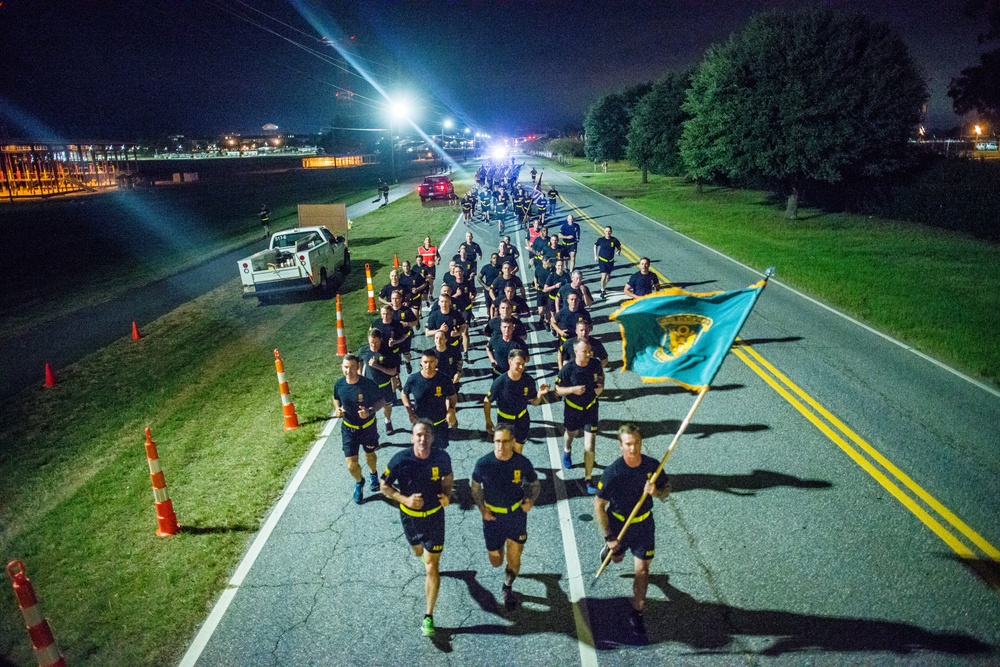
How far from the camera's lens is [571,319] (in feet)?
34.6

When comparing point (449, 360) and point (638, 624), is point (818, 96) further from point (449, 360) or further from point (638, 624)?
point (638, 624)

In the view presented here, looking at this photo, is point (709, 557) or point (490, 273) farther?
point (490, 273)

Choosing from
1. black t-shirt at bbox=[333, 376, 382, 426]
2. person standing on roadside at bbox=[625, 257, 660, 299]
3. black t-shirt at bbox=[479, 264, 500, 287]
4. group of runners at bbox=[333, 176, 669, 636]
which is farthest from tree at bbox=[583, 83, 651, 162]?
black t-shirt at bbox=[333, 376, 382, 426]

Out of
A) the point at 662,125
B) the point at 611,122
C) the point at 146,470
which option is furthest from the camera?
the point at 611,122

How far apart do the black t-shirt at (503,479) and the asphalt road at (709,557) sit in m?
1.10

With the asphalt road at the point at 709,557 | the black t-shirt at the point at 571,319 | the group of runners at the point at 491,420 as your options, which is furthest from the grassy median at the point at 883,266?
the black t-shirt at the point at 571,319

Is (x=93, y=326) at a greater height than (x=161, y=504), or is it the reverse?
(x=93, y=326)

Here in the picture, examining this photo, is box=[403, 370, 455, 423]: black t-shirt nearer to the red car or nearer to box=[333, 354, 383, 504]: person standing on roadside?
box=[333, 354, 383, 504]: person standing on roadside

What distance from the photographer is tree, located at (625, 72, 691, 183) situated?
176 ft

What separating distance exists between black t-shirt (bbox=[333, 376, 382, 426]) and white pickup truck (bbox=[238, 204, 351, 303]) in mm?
11252

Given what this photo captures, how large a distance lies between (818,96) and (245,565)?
34241 millimetres

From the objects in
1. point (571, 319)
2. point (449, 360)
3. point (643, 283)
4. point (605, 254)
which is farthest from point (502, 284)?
point (605, 254)

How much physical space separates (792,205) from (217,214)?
3816cm

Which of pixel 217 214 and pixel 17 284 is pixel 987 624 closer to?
pixel 17 284
